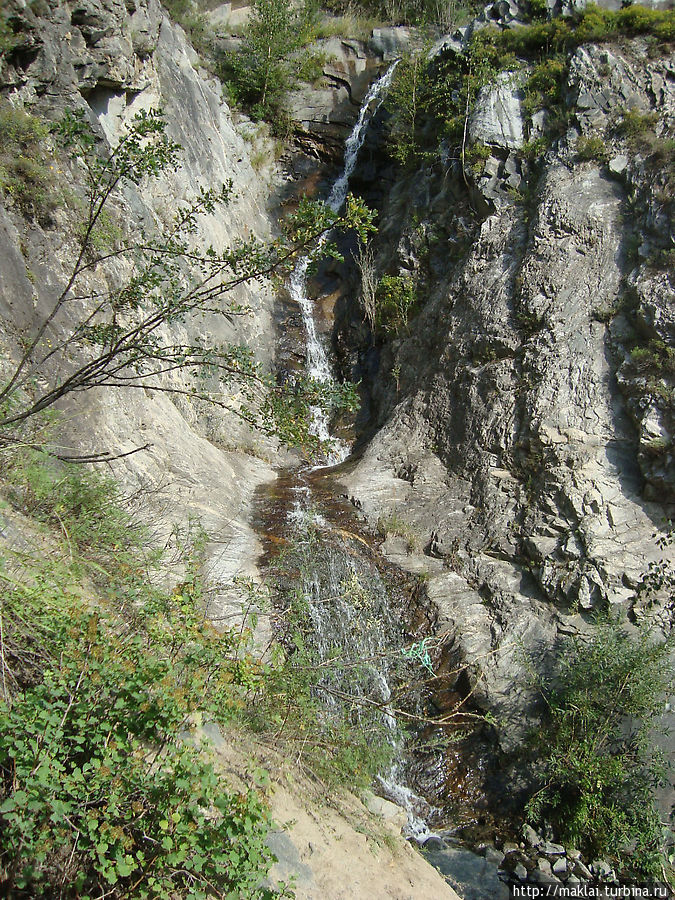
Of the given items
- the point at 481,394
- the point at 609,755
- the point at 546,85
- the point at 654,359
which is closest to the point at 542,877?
the point at 609,755

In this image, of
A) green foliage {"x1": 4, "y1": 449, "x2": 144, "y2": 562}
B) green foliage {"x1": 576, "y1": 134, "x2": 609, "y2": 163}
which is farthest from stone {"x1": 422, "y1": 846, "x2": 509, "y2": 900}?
green foliage {"x1": 576, "y1": 134, "x2": 609, "y2": 163}

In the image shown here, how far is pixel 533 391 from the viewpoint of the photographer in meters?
8.93

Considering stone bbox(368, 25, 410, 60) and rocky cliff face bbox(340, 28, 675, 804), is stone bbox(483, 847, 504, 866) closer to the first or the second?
rocky cliff face bbox(340, 28, 675, 804)

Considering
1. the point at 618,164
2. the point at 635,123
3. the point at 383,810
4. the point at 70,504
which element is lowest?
the point at 383,810

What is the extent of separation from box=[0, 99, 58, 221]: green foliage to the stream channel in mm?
4977

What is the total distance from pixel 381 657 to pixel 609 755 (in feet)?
7.88

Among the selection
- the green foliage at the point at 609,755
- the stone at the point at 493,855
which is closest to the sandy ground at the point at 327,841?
the stone at the point at 493,855

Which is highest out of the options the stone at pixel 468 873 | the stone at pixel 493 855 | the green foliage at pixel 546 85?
the green foliage at pixel 546 85

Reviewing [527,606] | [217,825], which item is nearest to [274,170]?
[527,606]

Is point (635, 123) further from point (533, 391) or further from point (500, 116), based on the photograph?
point (533, 391)

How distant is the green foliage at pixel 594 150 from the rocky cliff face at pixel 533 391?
7cm

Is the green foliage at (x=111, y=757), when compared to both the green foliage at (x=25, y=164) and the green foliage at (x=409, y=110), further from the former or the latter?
the green foliage at (x=409, y=110)

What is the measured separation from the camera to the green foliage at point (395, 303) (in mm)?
12398

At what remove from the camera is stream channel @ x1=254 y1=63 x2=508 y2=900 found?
526 cm
